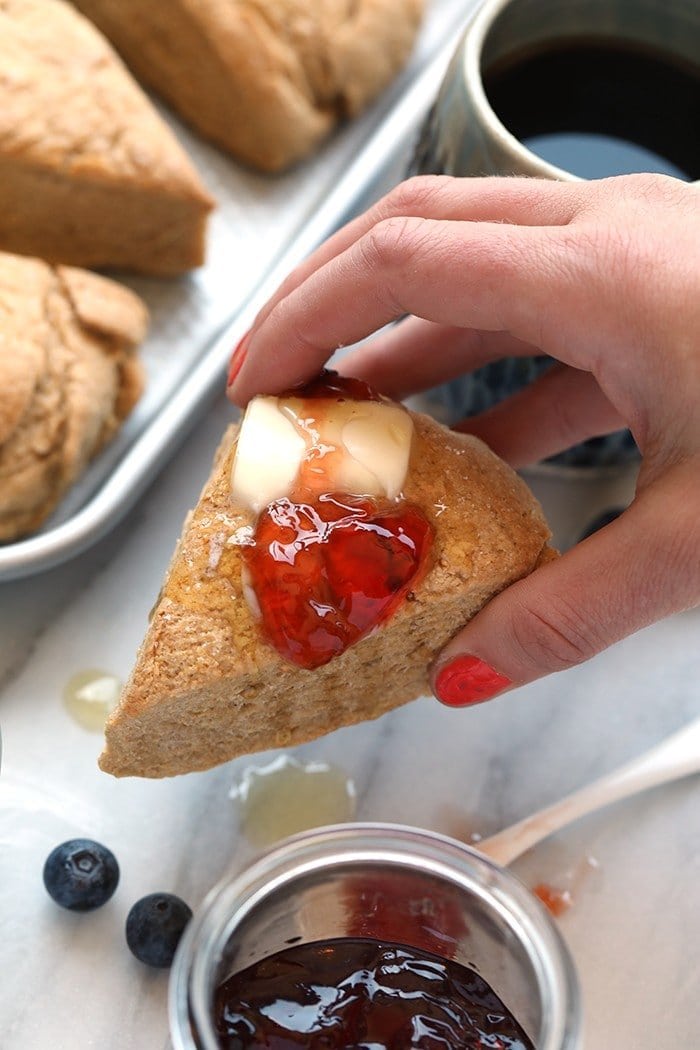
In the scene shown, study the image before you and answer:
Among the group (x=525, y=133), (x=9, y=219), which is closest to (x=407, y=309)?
(x=525, y=133)

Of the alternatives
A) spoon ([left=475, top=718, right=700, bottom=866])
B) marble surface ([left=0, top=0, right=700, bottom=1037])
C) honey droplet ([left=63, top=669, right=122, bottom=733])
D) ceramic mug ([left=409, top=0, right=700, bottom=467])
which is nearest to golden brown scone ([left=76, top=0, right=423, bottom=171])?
ceramic mug ([left=409, top=0, right=700, bottom=467])

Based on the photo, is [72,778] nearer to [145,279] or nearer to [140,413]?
[140,413]

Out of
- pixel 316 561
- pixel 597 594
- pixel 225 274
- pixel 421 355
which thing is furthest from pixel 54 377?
pixel 597 594

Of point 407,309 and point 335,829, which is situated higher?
point 407,309

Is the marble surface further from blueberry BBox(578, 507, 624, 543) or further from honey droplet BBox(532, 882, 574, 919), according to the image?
blueberry BBox(578, 507, 624, 543)

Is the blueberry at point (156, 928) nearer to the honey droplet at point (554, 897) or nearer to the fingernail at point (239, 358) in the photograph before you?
the honey droplet at point (554, 897)

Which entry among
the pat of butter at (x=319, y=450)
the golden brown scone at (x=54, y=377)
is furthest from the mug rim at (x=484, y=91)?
the golden brown scone at (x=54, y=377)
